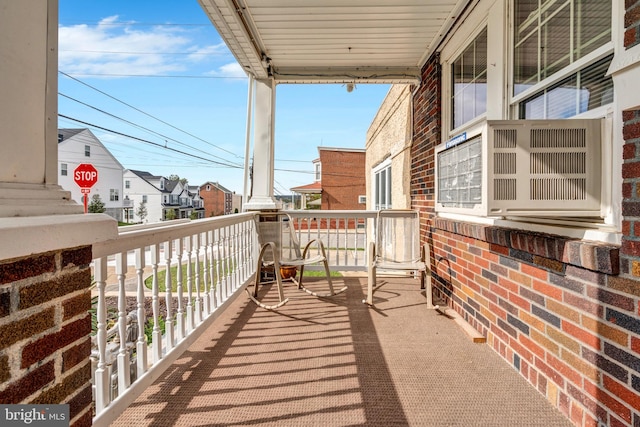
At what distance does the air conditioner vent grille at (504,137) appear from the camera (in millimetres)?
1630

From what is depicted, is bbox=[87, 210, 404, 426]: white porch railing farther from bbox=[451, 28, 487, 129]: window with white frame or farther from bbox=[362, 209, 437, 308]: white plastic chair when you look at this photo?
bbox=[451, 28, 487, 129]: window with white frame

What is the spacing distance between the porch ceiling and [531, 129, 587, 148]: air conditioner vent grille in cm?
171

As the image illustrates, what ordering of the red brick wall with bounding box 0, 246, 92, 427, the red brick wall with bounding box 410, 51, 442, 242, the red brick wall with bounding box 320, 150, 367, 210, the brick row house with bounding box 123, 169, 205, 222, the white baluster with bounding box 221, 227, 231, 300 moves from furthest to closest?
the brick row house with bounding box 123, 169, 205, 222
the red brick wall with bounding box 320, 150, 367, 210
the red brick wall with bounding box 410, 51, 442, 242
the white baluster with bounding box 221, 227, 231, 300
the red brick wall with bounding box 0, 246, 92, 427

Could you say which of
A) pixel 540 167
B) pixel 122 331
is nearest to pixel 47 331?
pixel 122 331

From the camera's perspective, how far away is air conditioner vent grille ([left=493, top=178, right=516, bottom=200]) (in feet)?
5.38

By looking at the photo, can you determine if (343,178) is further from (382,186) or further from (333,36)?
(333,36)

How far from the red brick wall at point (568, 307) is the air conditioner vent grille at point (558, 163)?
0.80 feet

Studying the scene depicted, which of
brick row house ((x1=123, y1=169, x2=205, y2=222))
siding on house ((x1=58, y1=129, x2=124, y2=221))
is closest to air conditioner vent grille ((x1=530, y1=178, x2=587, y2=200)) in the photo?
siding on house ((x1=58, y1=129, x2=124, y2=221))

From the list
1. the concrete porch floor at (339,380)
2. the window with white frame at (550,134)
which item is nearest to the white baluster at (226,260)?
the concrete porch floor at (339,380)

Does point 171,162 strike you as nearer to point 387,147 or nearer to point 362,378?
point 387,147

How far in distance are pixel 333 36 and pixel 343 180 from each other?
16201 millimetres

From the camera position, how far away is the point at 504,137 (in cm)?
163

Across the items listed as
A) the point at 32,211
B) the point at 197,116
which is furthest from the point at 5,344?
the point at 197,116

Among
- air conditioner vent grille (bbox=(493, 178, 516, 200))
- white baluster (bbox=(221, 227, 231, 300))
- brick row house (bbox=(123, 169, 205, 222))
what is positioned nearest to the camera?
air conditioner vent grille (bbox=(493, 178, 516, 200))
